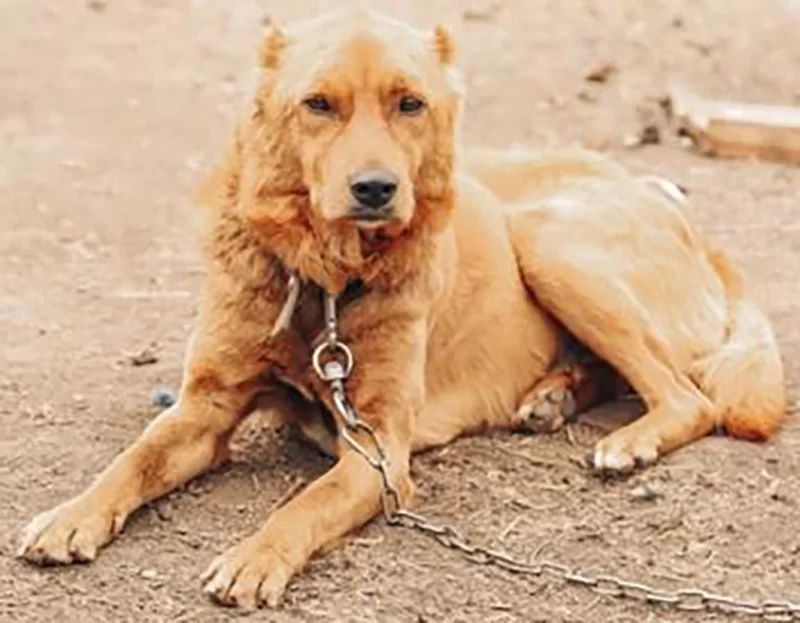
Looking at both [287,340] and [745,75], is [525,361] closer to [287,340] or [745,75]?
[287,340]

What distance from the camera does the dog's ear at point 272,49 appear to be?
4652mm

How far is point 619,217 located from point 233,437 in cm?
135

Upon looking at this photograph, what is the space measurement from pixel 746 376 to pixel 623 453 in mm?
559

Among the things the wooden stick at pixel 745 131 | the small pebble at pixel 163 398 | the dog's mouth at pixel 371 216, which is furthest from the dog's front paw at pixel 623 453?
the wooden stick at pixel 745 131

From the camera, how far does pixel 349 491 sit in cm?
449

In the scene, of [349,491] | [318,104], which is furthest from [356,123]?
[349,491]

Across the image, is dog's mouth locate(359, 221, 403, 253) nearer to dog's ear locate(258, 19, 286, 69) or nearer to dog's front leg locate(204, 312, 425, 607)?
dog's front leg locate(204, 312, 425, 607)

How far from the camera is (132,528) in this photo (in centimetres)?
447

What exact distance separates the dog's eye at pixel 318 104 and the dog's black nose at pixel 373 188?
0.22 meters

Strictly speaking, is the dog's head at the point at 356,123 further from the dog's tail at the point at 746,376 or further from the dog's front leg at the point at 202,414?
the dog's tail at the point at 746,376

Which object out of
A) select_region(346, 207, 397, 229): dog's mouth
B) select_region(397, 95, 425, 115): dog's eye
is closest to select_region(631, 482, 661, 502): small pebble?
select_region(346, 207, 397, 229): dog's mouth

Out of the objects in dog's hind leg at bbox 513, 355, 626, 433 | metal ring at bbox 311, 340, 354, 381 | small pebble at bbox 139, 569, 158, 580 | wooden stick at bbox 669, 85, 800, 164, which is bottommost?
wooden stick at bbox 669, 85, 800, 164

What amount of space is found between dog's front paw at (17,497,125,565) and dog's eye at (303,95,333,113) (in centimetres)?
101

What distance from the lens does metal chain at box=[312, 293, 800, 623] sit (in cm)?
419
